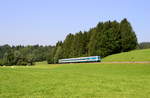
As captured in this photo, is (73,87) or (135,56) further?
(135,56)

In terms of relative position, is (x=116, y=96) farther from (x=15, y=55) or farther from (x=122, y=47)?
(x=15, y=55)

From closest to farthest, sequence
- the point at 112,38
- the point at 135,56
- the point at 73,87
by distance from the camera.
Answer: the point at 73,87, the point at 135,56, the point at 112,38

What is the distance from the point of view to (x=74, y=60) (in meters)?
85.6

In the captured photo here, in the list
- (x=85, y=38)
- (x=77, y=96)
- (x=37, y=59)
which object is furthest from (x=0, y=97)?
(x=37, y=59)

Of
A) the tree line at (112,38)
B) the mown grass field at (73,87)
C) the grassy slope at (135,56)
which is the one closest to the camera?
the mown grass field at (73,87)

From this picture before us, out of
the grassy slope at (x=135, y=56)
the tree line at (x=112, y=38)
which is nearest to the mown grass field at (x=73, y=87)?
the grassy slope at (x=135, y=56)

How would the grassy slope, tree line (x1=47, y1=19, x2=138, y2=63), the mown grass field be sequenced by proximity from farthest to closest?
tree line (x1=47, y1=19, x2=138, y2=63) → the grassy slope → the mown grass field

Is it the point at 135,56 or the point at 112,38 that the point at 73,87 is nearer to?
the point at 135,56

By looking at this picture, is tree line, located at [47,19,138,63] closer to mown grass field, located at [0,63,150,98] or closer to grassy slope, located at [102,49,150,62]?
grassy slope, located at [102,49,150,62]

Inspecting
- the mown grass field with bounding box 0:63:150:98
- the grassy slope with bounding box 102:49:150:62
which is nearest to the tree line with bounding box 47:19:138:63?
the grassy slope with bounding box 102:49:150:62

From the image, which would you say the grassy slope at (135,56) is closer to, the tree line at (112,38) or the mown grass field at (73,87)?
the tree line at (112,38)

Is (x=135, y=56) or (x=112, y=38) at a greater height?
(x=112, y=38)

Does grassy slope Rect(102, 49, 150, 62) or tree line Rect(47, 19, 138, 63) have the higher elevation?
tree line Rect(47, 19, 138, 63)

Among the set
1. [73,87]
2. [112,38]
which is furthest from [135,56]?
[73,87]
